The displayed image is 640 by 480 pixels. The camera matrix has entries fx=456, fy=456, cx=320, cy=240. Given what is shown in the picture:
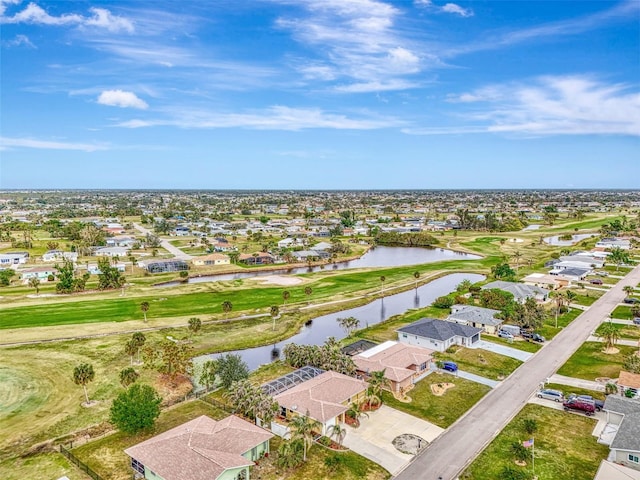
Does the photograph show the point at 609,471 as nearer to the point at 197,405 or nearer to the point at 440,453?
A: the point at 440,453

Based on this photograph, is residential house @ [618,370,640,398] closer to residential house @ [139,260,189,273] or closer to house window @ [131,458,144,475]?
house window @ [131,458,144,475]

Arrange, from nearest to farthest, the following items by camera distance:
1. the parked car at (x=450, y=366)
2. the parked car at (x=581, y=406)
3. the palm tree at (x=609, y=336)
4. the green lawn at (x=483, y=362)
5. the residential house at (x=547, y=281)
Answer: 1. the parked car at (x=581, y=406)
2. the green lawn at (x=483, y=362)
3. the parked car at (x=450, y=366)
4. the palm tree at (x=609, y=336)
5. the residential house at (x=547, y=281)

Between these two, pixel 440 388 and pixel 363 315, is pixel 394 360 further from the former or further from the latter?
pixel 363 315

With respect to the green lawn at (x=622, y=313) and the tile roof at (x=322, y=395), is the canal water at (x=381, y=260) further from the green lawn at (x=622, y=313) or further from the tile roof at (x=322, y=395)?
the tile roof at (x=322, y=395)

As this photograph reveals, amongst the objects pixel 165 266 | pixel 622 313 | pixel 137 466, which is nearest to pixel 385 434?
pixel 137 466

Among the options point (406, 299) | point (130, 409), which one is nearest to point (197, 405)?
point (130, 409)

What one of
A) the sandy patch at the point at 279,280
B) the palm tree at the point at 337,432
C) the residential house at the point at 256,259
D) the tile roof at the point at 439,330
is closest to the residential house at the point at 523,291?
the tile roof at the point at 439,330
